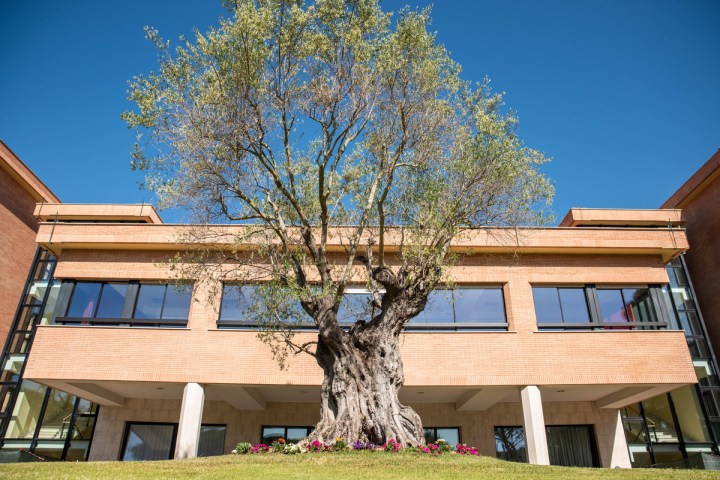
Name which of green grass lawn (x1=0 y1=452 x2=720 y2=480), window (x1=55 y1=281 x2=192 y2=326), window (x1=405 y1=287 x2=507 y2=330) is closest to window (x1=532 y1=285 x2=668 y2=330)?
window (x1=405 y1=287 x2=507 y2=330)

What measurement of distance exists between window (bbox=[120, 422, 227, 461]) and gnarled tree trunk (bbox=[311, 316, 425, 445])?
10.1 m

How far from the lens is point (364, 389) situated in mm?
11312

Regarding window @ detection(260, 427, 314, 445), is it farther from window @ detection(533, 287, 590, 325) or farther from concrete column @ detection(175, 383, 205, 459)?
window @ detection(533, 287, 590, 325)

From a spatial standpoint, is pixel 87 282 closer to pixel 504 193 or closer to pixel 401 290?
pixel 401 290

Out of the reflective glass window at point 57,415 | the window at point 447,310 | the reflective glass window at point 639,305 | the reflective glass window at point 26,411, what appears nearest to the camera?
the window at point 447,310

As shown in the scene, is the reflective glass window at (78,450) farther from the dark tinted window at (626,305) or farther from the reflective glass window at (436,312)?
the dark tinted window at (626,305)

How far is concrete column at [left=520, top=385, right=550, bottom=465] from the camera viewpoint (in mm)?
15508

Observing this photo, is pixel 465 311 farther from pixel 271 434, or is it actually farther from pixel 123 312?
pixel 123 312

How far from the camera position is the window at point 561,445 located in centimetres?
1961

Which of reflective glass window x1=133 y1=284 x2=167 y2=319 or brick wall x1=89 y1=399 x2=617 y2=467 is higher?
reflective glass window x1=133 y1=284 x2=167 y2=319

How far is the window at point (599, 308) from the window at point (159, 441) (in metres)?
13.0

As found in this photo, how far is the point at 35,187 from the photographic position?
23.2m

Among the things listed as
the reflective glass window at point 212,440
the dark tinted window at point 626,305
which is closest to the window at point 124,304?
the reflective glass window at point 212,440

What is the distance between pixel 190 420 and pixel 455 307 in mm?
9388
